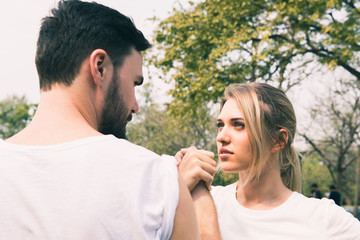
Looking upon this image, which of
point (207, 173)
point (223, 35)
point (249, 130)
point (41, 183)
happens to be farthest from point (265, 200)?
point (223, 35)

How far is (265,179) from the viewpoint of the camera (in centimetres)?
252

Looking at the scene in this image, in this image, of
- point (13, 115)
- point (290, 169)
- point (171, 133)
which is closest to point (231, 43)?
point (290, 169)

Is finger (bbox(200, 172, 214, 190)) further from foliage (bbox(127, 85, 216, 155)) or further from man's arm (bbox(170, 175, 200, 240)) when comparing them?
foliage (bbox(127, 85, 216, 155))

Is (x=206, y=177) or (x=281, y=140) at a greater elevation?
(x=281, y=140)

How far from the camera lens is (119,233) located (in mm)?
1088

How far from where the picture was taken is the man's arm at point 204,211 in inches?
73.9

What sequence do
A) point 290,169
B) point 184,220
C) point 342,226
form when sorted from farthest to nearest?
point 290,169 → point 342,226 → point 184,220

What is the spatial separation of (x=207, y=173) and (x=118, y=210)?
787mm

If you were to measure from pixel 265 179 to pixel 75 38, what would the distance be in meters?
1.68

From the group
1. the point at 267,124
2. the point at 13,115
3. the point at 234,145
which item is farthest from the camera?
the point at 13,115

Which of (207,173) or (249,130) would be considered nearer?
(207,173)

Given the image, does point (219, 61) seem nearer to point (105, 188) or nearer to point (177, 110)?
point (177, 110)

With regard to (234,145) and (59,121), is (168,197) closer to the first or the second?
(59,121)

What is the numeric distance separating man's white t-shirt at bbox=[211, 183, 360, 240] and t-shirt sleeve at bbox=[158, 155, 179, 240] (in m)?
1.24
